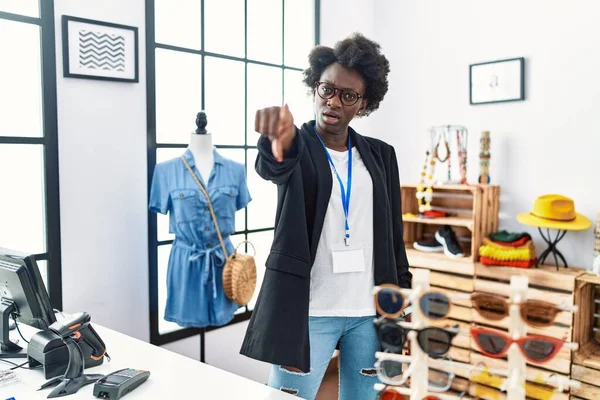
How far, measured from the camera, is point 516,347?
843mm

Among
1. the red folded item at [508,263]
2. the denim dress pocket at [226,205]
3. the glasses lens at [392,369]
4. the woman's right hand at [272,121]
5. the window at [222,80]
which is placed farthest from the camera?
the red folded item at [508,263]

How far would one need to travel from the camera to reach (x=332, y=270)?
5.08ft

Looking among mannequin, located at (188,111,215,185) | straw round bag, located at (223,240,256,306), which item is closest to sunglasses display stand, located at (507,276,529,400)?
straw round bag, located at (223,240,256,306)

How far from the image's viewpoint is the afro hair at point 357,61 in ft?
5.59

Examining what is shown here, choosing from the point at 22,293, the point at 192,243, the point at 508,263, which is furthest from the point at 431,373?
the point at 508,263

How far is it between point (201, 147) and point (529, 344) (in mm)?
1991

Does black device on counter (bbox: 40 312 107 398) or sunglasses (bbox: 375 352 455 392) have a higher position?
sunglasses (bbox: 375 352 455 392)

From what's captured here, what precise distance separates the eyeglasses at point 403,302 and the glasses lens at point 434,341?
3 cm

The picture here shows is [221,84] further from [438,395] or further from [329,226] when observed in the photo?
[438,395]

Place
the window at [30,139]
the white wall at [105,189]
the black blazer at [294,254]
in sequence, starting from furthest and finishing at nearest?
1. the white wall at [105,189]
2. the window at [30,139]
3. the black blazer at [294,254]

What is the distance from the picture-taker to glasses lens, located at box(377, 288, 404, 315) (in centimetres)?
96

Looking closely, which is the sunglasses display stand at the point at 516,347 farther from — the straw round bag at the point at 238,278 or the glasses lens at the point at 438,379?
the straw round bag at the point at 238,278

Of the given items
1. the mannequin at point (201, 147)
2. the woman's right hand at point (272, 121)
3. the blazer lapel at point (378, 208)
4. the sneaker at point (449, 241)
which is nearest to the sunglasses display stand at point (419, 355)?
the woman's right hand at point (272, 121)

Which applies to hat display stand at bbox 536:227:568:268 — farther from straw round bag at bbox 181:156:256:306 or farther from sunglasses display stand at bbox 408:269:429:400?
sunglasses display stand at bbox 408:269:429:400
